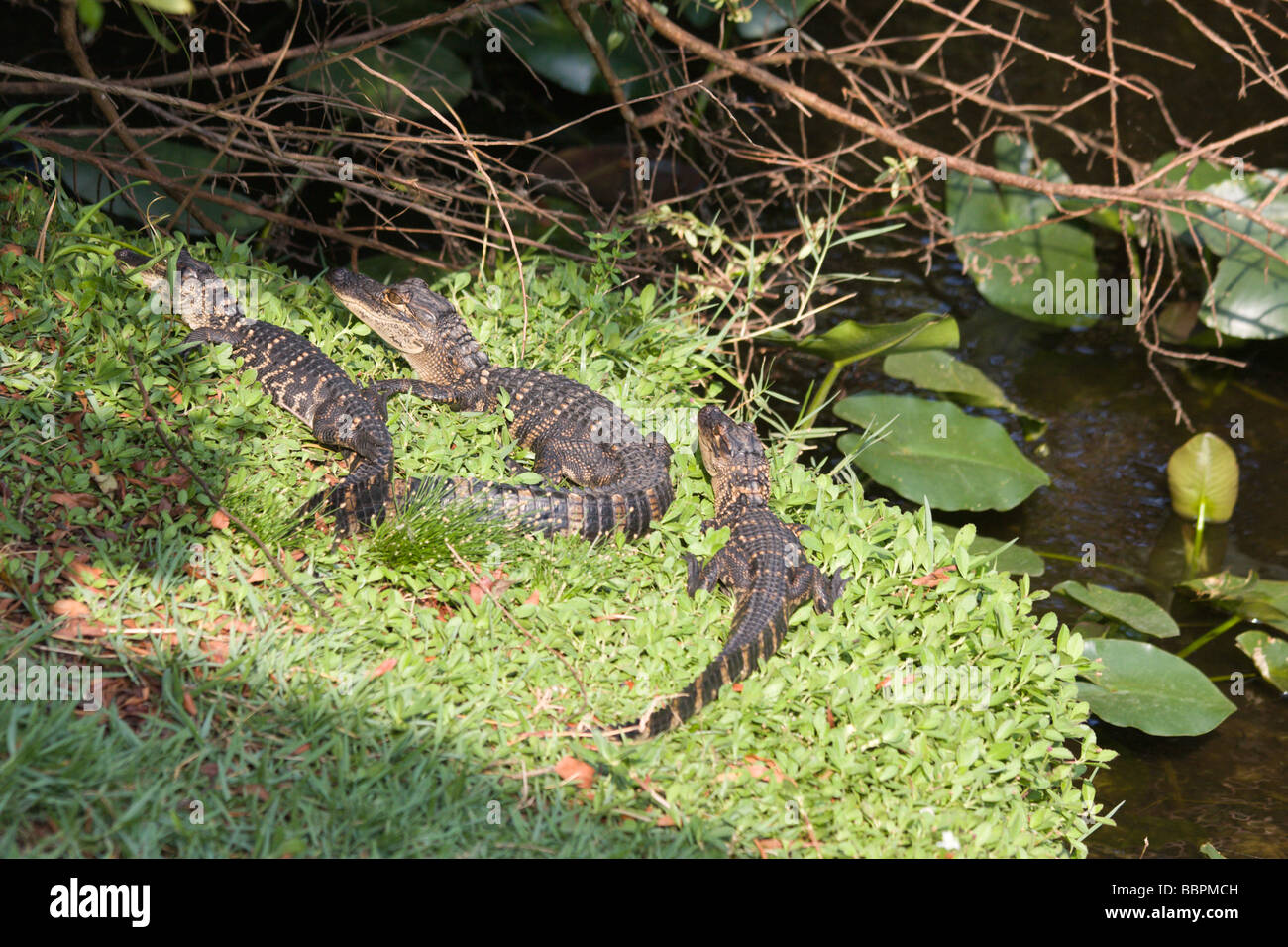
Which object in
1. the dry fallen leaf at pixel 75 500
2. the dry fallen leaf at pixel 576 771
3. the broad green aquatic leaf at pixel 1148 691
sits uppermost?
the dry fallen leaf at pixel 75 500

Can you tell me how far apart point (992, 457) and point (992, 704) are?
210 cm

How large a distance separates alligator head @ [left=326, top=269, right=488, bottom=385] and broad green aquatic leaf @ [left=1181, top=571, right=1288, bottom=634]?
359 cm

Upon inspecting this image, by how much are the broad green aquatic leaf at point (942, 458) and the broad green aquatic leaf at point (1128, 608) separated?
599 millimetres

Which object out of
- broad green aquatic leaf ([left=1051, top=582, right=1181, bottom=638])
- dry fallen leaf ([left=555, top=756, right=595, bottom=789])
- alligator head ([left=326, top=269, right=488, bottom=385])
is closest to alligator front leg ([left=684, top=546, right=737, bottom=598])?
dry fallen leaf ([left=555, top=756, right=595, bottom=789])

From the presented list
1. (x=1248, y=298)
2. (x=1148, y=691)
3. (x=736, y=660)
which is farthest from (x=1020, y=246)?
(x=736, y=660)

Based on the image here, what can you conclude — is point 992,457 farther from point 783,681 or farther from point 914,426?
point 783,681

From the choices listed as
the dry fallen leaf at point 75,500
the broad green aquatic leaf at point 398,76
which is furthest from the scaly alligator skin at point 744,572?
the broad green aquatic leaf at point 398,76

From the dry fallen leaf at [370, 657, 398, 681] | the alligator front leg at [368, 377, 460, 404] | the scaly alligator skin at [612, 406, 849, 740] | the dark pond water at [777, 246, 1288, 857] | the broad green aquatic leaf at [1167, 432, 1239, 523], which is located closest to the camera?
the dry fallen leaf at [370, 657, 398, 681]

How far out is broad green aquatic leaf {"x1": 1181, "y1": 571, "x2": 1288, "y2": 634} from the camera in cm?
471

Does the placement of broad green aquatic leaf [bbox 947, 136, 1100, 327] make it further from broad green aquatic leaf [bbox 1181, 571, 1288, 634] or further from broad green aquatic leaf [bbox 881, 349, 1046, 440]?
broad green aquatic leaf [bbox 1181, 571, 1288, 634]

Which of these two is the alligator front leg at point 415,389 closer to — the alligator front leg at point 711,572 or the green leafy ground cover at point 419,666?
the green leafy ground cover at point 419,666

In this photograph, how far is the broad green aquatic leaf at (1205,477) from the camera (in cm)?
537
